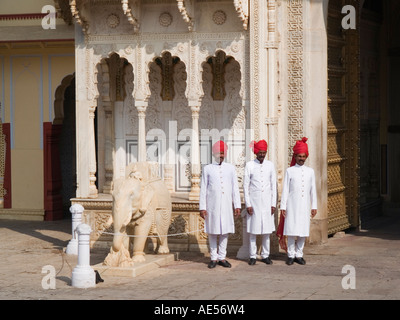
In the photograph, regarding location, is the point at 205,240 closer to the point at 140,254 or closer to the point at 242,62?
the point at 140,254

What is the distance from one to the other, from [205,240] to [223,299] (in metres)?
3.31

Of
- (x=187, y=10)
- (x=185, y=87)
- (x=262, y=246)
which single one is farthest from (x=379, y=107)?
(x=262, y=246)

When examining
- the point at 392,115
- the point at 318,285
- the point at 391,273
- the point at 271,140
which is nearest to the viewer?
the point at 318,285

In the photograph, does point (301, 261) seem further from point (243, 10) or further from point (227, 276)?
point (243, 10)

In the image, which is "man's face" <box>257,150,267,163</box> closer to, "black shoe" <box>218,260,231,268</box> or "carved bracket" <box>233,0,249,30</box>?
"black shoe" <box>218,260,231,268</box>

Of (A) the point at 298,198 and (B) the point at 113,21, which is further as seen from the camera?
(B) the point at 113,21

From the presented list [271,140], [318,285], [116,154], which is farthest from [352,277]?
[116,154]

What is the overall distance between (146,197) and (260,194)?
143 cm

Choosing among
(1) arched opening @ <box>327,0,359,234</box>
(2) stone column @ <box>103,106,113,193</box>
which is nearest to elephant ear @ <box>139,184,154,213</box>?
(2) stone column @ <box>103,106,113,193</box>

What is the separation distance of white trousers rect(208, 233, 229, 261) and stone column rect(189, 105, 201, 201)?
1.24 m

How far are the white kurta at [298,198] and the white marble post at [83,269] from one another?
260 centimetres

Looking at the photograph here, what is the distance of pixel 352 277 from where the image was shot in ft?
33.8

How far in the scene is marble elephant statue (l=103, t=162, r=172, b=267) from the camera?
10.8 m

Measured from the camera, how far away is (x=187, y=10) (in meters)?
12.3
